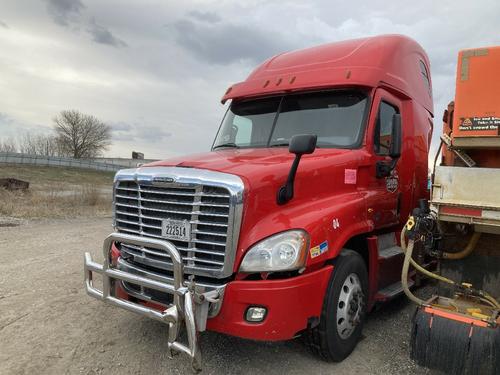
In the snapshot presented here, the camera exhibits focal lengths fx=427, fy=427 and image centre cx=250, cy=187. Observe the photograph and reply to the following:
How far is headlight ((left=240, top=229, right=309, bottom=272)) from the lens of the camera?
3.23 m

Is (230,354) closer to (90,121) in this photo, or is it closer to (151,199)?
(151,199)

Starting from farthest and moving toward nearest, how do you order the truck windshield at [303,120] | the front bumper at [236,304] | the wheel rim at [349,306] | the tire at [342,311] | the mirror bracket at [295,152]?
the truck windshield at [303,120] < the wheel rim at [349,306] < the tire at [342,311] < the mirror bracket at [295,152] < the front bumper at [236,304]

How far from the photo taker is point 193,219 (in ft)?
11.1

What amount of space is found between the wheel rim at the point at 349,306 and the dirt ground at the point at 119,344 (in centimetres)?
29

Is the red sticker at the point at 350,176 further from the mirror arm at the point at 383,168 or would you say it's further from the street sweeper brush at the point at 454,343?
the street sweeper brush at the point at 454,343

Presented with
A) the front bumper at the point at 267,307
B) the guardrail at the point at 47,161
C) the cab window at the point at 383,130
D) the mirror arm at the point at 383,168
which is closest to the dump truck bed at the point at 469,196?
the mirror arm at the point at 383,168

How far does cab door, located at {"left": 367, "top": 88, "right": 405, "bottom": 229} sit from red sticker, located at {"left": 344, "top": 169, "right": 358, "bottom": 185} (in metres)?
0.31

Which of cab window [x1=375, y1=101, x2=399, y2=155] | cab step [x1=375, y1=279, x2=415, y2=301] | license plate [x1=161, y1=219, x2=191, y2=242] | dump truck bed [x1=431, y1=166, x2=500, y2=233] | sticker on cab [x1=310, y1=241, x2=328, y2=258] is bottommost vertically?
cab step [x1=375, y1=279, x2=415, y2=301]

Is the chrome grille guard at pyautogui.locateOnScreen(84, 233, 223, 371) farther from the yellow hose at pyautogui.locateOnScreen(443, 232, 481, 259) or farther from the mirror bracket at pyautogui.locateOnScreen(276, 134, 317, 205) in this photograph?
the yellow hose at pyautogui.locateOnScreen(443, 232, 481, 259)

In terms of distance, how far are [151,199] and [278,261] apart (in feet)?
4.11

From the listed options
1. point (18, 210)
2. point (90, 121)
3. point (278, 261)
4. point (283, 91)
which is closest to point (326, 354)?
point (278, 261)

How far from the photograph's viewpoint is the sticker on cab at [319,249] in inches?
131

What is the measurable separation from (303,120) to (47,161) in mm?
55989

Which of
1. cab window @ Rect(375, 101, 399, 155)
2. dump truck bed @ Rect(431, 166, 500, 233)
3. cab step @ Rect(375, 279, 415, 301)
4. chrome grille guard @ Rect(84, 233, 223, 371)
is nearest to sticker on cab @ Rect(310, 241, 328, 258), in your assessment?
chrome grille guard @ Rect(84, 233, 223, 371)
